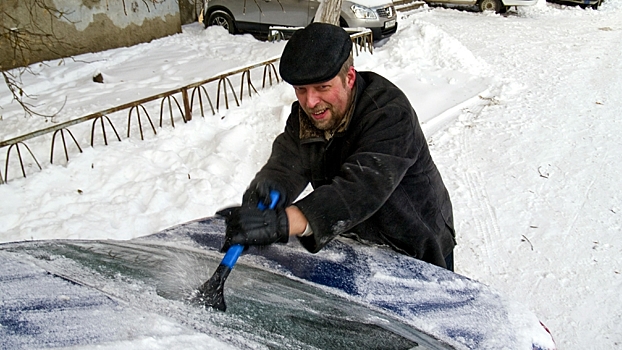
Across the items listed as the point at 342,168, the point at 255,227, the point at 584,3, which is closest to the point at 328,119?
the point at 342,168

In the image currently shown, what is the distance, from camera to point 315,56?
6.05ft

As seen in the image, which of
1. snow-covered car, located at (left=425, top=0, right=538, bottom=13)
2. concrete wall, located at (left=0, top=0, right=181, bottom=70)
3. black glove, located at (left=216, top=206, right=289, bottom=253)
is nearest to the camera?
black glove, located at (left=216, top=206, right=289, bottom=253)

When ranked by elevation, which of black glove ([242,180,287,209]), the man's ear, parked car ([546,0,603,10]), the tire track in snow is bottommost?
the tire track in snow

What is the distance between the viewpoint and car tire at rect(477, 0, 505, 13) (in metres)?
14.4

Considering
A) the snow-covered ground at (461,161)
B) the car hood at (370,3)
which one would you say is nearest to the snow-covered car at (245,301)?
the snow-covered ground at (461,161)

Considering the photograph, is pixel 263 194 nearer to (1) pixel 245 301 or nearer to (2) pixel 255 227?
(2) pixel 255 227

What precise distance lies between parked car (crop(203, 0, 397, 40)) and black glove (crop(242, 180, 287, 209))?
7.83 m

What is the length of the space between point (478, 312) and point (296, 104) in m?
1.13

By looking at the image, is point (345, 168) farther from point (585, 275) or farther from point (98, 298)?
point (585, 275)

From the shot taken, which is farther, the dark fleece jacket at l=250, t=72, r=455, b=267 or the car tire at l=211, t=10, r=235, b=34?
the car tire at l=211, t=10, r=235, b=34

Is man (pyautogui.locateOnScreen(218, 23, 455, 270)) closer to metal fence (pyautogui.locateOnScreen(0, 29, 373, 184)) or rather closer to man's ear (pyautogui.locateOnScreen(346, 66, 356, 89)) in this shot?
man's ear (pyautogui.locateOnScreen(346, 66, 356, 89))

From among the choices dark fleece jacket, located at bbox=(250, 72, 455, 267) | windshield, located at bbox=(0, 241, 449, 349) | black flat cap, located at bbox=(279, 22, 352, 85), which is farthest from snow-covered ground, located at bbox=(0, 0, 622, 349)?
black flat cap, located at bbox=(279, 22, 352, 85)

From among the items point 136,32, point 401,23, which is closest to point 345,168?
point 136,32

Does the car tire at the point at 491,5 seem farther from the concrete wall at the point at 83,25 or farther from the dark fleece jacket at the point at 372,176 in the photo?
the dark fleece jacket at the point at 372,176
